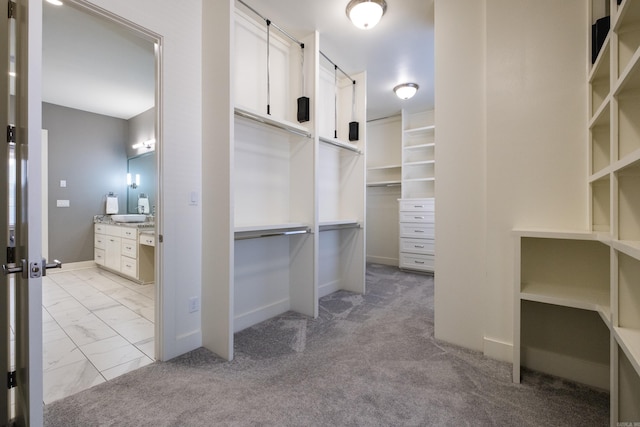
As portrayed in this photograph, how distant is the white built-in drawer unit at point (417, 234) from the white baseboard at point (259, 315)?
7.77 feet

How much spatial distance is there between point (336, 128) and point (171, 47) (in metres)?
2.03

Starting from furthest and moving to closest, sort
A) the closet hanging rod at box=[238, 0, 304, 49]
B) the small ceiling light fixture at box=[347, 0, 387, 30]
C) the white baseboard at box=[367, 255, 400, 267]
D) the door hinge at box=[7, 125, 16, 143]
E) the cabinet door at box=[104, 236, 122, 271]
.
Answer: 1. the white baseboard at box=[367, 255, 400, 267]
2. the cabinet door at box=[104, 236, 122, 271]
3. the closet hanging rod at box=[238, 0, 304, 49]
4. the small ceiling light fixture at box=[347, 0, 387, 30]
5. the door hinge at box=[7, 125, 16, 143]

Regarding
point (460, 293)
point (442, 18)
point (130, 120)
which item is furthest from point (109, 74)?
point (460, 293)

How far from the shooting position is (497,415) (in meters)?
1.41

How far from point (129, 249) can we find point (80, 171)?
6.77 ft

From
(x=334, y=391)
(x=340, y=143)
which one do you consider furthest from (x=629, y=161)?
(x=340, y=143)

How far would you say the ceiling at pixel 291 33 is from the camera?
2.38m

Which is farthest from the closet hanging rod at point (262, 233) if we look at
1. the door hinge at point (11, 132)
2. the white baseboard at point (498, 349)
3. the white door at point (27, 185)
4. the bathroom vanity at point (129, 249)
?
the bathroom vanity at point (129, 249)

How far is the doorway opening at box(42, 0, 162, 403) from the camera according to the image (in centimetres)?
191

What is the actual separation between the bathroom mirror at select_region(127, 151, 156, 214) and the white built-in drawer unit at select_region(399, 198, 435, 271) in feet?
13.5

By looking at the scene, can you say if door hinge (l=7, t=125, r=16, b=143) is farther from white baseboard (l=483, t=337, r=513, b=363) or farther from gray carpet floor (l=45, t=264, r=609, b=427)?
white baseboard (l=483, t=337, r=513, b=363)

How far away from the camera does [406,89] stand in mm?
3785

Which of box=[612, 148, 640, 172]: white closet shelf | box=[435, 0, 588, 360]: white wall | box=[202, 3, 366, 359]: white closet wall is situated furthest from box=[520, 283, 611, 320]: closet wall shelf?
box=[202, 3, 366, 359]: white closet wall

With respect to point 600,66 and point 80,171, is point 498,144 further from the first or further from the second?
point 80,171
